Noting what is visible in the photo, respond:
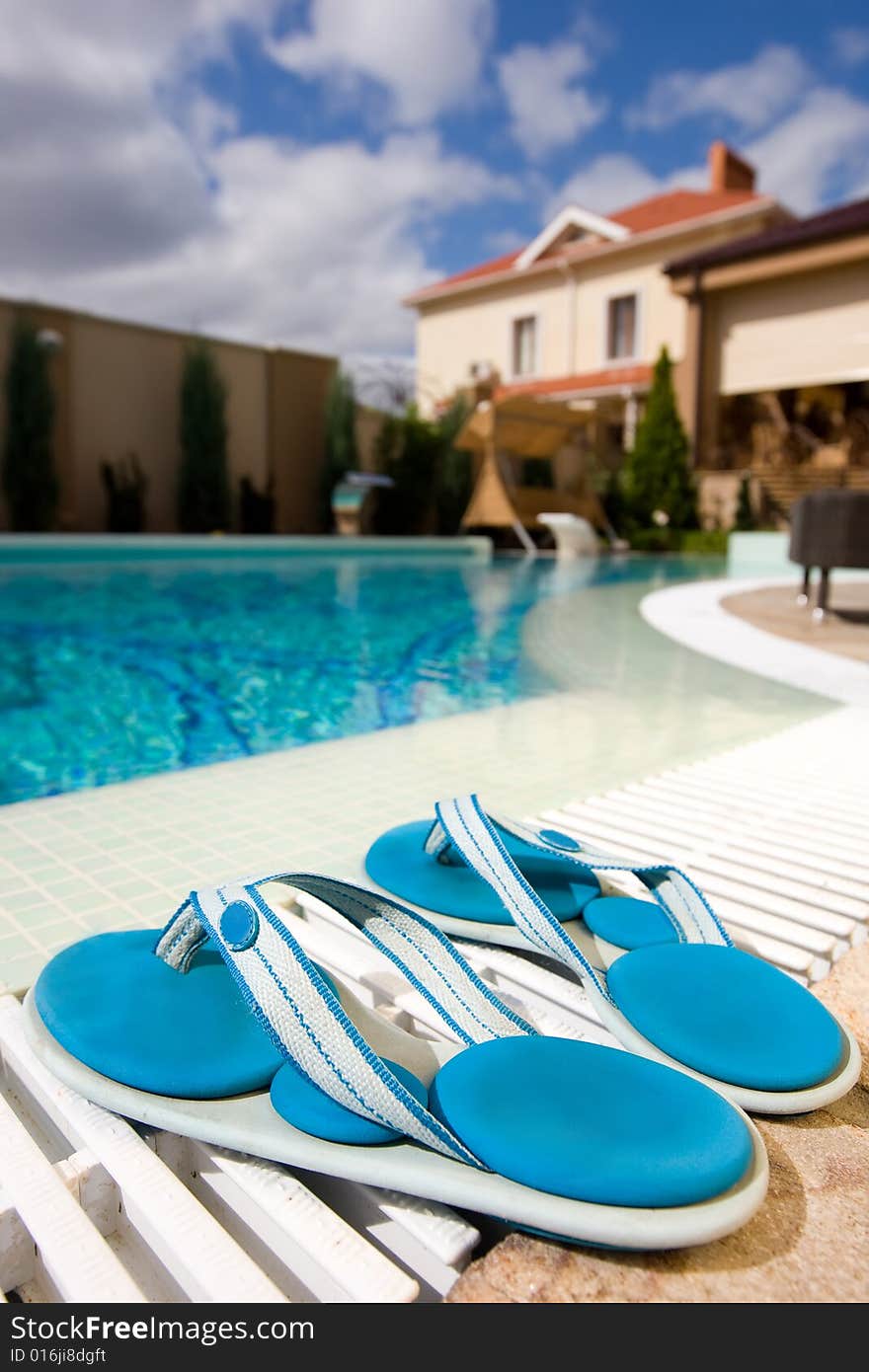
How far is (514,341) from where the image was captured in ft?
81.0

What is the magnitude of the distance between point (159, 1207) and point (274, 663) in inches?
226

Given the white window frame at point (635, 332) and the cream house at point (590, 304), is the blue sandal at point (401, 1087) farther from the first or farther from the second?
the white window frame at point (635, 332)

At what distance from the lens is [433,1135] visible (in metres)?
1.16

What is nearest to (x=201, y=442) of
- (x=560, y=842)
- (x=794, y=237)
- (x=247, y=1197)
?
(x=794, y=237)

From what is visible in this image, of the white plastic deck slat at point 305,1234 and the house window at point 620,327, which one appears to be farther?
the house window at point 620,327

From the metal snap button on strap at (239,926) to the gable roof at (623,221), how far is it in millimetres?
23089

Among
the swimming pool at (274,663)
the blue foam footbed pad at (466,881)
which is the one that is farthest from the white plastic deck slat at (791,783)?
the blue foam footbed pad at (466,881)

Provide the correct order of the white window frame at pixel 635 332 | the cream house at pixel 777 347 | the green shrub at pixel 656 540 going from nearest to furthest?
the cream house at pixel 777 347, the green shrub at pixel 656 540, the white window frame at pixel 635 332

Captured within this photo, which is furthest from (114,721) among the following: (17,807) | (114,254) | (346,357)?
(114,254)

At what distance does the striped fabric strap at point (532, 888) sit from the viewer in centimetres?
166

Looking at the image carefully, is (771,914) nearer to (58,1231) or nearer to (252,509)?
(58,1231)

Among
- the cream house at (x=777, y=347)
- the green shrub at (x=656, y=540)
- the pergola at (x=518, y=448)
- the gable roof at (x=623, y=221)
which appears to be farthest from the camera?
the gable roof at (x=623, y=221)
